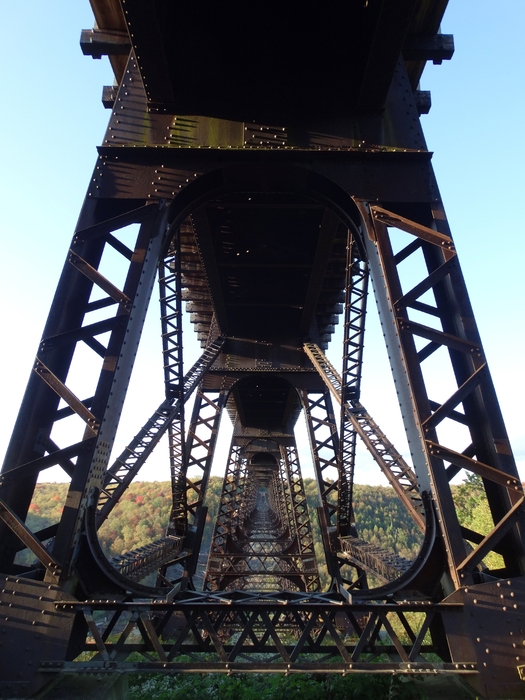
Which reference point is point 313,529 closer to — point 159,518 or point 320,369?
point 159,518

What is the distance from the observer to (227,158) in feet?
17.7

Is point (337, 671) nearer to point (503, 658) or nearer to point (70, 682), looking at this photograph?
point (503, 658)

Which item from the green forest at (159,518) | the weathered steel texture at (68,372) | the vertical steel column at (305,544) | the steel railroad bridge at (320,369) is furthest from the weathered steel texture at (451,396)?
the green forest at (159,518)

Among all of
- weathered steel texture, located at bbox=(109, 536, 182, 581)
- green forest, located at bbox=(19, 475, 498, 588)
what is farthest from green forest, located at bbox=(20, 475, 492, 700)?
weathered steel texture, located at bbox=(109, 536, 182, 581)

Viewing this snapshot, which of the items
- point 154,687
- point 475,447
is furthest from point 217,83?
point 154,687

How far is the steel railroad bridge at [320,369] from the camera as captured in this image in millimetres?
3197

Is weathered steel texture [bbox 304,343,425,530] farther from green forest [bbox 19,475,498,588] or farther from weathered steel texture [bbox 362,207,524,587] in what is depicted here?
green forest [bbox 19,475,498,588]

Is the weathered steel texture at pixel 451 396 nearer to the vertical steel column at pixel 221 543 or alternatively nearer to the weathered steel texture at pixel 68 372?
the weathered steel texture at pixel 68 372

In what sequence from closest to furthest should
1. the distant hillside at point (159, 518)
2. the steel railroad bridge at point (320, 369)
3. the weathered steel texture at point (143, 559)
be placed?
1. the steel railroad bridge at point (320, 369)
2. the weathered steel texture at point (143, 559)
3. the distant hillside at point (159, 518)

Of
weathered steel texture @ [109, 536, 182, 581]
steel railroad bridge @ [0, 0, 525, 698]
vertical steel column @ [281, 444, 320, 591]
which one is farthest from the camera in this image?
vertical steel column @ [281, 444, 320, 591]

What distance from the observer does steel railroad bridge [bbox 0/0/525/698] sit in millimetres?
3197

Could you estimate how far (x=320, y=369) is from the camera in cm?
903

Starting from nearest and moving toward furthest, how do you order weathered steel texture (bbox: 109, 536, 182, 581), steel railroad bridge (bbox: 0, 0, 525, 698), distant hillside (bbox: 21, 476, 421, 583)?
steel railroad bridge (bbox: 0, 0, 525, 698), weathered steel texture (bbox: 109, 536, 182, 581), distant hillside (bbox: 21, 476, 421, 583)

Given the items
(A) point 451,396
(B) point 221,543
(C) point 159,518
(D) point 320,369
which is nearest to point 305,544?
(B) point 221,543
